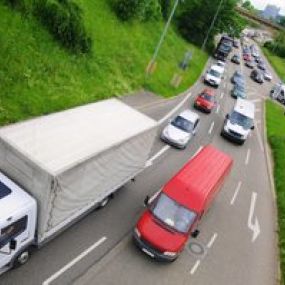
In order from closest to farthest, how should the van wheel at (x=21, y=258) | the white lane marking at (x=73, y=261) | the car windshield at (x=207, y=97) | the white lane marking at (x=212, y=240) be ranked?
the van wheel at (x=21, y=258) < the white lane marking at (x=73, y=261) < the white lane marking at (x=212, y=240) < the car windshield at (x=207, y=97)

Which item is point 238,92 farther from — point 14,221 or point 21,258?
point 14,221

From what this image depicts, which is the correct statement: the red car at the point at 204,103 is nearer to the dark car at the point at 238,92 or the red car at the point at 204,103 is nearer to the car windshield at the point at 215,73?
the dark car at the point at 238,92

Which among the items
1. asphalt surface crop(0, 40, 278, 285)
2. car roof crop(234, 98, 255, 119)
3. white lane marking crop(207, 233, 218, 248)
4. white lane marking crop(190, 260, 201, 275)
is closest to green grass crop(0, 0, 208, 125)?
car roof crop(234, 98, 255, 119)

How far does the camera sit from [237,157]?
1050 inches

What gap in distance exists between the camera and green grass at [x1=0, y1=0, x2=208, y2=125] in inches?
800

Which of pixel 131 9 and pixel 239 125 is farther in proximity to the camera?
pixel 131 9

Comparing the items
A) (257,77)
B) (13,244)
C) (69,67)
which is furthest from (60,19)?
(257,77)

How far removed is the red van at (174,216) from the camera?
13.8 meters

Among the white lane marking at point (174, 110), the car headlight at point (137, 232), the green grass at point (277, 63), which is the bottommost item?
the green grass at point (277, 63)

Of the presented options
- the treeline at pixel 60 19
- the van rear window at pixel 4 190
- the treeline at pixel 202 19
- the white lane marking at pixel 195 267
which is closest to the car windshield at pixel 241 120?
the treeline at pixel 60 19

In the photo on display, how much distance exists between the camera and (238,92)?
1665 inches

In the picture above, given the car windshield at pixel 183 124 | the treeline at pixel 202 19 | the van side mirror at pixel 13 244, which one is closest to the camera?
the van side mirror at pixel 13 244

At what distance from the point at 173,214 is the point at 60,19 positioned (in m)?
16.5

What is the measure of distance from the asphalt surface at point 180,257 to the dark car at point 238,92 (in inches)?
705
